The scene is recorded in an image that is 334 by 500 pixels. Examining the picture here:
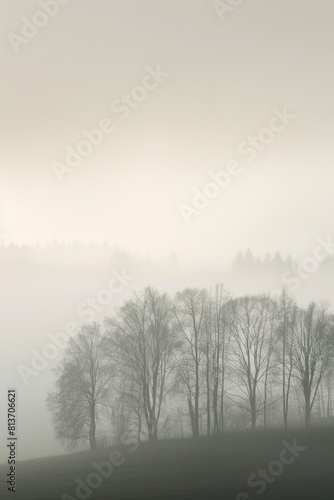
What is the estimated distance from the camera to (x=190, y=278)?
28.5 meters

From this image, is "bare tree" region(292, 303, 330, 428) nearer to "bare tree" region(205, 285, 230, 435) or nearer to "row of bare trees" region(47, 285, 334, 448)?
"row of bare trees" region(47, 285, 334, 448)

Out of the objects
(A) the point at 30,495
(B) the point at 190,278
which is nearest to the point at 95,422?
(A) the point at 30,495

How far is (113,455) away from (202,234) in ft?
36.0

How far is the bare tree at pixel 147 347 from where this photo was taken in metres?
25.8

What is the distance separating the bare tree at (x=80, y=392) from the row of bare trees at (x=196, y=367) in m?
0.04

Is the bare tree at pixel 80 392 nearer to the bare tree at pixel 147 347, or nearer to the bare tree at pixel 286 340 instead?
the bare tree at pixel 147 347

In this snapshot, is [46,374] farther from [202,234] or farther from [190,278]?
[202,234]

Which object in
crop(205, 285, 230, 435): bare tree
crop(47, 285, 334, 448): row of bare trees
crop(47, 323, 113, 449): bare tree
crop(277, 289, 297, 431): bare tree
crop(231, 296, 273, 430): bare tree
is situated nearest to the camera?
crop(47, 285, 334, 448): row of bare trees

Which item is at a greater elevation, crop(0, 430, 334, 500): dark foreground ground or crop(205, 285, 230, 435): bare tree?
crop(205, 285, 230, 435): bare tree

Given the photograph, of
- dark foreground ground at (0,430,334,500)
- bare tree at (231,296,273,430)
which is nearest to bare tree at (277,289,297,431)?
bare tree at (231,296,273,430)

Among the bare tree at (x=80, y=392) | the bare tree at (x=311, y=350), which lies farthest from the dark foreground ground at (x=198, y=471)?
the bare tree at (x=311, y=350)

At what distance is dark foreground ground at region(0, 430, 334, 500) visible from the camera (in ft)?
65.2

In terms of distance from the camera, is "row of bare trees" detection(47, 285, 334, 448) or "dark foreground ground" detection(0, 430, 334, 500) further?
"row of bare trees" detection(47, 285, 334, 448)

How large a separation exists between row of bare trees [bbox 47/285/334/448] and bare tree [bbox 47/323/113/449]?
37 mm
